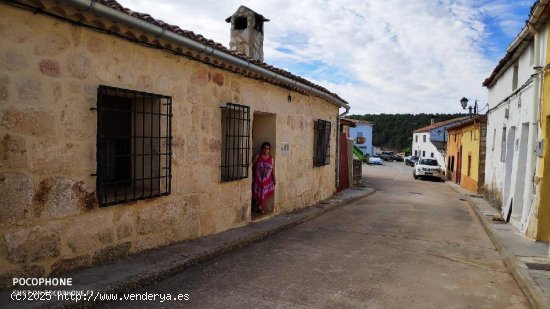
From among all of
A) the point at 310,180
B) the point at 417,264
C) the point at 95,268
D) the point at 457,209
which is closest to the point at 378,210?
the point at 310,180

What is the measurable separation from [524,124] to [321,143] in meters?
5.01

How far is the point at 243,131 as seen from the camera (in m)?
7.11

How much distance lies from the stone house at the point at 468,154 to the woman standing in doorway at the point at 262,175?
39.4 ft

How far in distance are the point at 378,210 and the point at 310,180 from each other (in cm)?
210

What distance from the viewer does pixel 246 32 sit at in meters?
10.0

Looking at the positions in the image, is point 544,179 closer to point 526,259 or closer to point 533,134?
point 533,134

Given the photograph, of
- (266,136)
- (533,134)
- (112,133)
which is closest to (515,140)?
(533,134)

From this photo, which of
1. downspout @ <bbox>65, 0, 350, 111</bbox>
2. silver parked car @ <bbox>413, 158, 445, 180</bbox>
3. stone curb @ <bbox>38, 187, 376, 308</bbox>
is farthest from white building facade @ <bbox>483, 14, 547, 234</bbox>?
silver parked car @ <bbox>413, 158, 445, 180</bbox>

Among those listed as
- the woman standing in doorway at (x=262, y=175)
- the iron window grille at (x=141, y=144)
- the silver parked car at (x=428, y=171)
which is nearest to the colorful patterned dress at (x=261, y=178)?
the woman standing in doorway at (x=262, y=175)

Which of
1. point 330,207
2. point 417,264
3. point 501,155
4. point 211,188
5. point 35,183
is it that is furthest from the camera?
point 501,155

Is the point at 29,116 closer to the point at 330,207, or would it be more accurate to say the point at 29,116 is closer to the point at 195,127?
the point at 195,127

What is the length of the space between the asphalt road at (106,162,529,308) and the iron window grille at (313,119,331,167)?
316 centimetres

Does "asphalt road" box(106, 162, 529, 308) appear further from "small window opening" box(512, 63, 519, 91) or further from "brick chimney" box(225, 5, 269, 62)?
"brick chimney" box(225, 5, 269, 62)

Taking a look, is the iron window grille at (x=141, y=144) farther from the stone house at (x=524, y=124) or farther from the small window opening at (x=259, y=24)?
the stone house at (x=524, y=124)
